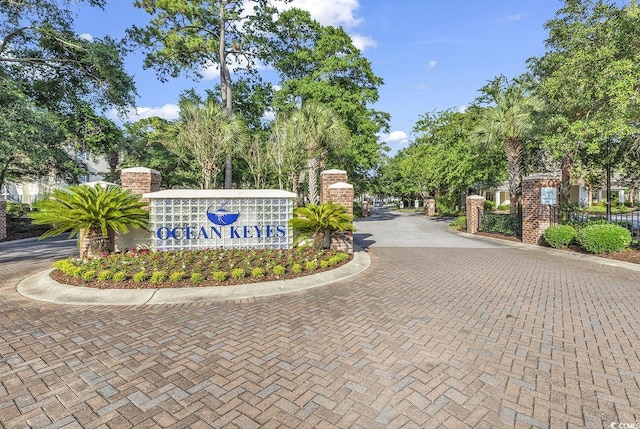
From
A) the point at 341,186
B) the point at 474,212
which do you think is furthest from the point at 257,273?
the point at 474,212

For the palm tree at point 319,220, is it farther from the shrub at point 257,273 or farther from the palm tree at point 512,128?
the palm tree at point 512,128

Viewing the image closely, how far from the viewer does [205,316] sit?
16.0 ft

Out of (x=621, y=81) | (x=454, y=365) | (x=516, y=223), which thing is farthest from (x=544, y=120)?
(x=454, y=365)

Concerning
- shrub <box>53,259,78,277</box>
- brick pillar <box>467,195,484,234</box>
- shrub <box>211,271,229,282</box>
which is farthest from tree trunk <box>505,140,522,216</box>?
shrub <box>53,259,78,277</box>

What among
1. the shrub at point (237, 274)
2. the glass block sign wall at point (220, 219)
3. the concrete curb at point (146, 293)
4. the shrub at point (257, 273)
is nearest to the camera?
the concrete curb at point (146, 293)

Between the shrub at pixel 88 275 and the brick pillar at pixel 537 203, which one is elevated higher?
the brick pillar at pixel 537 203

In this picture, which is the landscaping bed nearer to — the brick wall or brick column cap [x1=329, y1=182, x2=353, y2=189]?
the brick wall

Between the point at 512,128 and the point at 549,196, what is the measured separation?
4937 millimetres

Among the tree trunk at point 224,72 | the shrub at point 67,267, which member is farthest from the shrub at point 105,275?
the tree trunk at point 224,72

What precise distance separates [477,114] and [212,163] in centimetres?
1850

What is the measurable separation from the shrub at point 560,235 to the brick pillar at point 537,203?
657 millimetres

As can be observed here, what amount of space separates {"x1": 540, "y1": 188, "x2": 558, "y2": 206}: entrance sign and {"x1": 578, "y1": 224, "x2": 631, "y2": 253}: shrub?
1.61 metres

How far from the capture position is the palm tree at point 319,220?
879 centimetres

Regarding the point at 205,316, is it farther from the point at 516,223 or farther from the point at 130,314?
the point at 516,223
